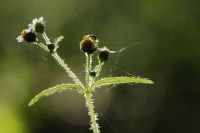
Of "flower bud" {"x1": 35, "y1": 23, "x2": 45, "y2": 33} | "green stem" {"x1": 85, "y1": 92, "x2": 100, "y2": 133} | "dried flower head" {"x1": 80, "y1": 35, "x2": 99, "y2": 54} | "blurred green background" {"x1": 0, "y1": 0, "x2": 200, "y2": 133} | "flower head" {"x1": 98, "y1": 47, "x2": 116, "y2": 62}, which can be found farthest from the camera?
"blurred green background" {"x1": 0, "y1": 0, "x2": 200, "y2": 133}

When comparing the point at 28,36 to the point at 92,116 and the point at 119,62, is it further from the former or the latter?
the point at 119,62

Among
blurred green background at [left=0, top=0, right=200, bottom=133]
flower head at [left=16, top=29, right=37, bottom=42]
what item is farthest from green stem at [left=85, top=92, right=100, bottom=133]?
blurred green background at [left=0, top=0, right=200, bottom=133]

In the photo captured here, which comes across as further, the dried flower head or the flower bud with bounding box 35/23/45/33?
the flower bud with bounding box 35/23/45/33

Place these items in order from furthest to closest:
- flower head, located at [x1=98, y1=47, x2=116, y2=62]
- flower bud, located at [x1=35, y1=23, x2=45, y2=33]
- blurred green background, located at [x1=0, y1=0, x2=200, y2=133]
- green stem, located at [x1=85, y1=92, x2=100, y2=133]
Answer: blurred green background, located at [x1=0, y1=0, x2=200, y2=133]
flower bud, located at [x1=35, y1=23, x2=45, y2=33]
flower head, located at [x1=98, y1=47, x2=116, y2=62]
green stem, located at [x1=85, y1=92, x2=100, y2=133]

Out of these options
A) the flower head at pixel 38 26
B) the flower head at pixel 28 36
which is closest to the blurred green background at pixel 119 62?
the flower head at pixel 38 26

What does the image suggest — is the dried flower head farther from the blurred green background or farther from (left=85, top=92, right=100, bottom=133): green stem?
the blurred green background

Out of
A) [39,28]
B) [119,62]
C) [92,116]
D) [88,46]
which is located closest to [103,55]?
[88,46]

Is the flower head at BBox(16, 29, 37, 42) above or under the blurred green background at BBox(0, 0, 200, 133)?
under

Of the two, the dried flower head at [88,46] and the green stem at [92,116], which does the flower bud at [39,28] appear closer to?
the dried flower head at [88,46]

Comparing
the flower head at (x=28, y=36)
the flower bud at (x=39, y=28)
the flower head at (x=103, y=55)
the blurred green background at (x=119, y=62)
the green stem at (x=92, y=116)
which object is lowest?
the green stem at (x=92, y=116)

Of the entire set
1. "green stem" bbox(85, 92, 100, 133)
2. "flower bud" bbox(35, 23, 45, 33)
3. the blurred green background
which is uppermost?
the blurred green background
